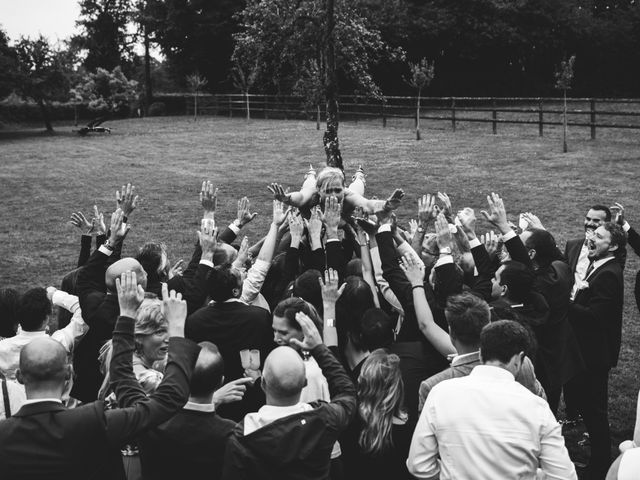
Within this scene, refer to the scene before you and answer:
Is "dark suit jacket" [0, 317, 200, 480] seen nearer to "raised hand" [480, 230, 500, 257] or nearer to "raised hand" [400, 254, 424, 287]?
"raised hand" [400, 254, 424, 287]

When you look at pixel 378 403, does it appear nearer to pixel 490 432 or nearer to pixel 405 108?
pixel 490 432

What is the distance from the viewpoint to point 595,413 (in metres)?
5.50

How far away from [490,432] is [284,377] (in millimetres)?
972

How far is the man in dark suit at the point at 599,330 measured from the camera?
5457 mm

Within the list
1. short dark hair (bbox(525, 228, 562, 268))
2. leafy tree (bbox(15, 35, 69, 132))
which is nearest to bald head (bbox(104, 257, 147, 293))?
short dark hair (bbox(525, 228, 562, 268))

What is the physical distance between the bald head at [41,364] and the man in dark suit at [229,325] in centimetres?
158

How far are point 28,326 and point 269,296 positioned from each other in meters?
2.14

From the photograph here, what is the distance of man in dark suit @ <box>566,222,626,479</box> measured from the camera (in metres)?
5.46

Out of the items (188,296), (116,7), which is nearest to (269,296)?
(188,296)

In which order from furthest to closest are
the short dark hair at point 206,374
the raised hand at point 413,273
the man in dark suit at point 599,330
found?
the man in dark suit at point 599,330, the raised hand at point 413,273, the short dark hair at point 206,374

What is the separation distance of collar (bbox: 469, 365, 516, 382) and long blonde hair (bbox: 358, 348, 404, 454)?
565 millimetres

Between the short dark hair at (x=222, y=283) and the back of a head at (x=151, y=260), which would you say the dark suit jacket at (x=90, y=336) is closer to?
the back of a head at (x=151, y=260)

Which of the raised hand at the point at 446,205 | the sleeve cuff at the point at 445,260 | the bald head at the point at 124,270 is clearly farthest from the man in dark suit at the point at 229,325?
the raised hand at the point at 446,205

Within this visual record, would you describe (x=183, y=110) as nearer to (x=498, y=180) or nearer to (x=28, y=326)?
(x=498, y=180)
